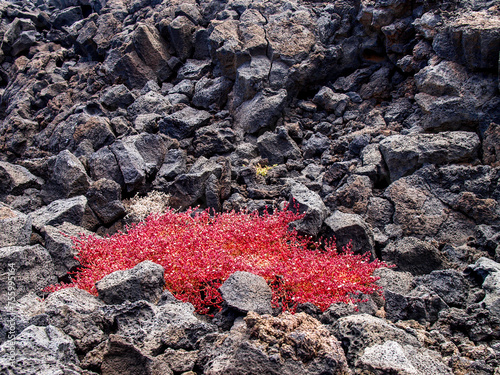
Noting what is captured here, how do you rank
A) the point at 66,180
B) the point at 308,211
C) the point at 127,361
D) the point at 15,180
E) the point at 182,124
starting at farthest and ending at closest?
the point at 182,124 → the point at 15,180 → the point at 66,180 → the point at 308,211 → the point at 127,361

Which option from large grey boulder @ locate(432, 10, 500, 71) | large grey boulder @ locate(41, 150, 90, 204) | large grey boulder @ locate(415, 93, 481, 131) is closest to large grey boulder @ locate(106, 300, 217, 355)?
large grey boulder @ locate(41, 150, 90, 204)

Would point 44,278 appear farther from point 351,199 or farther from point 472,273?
point 472,273

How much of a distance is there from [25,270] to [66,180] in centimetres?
464

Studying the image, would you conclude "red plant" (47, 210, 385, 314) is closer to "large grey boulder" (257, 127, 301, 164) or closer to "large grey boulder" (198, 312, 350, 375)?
"large grey boulder" (198, 312, 350, 375)

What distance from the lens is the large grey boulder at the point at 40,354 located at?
13.5 ft

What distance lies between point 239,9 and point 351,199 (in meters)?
12.8

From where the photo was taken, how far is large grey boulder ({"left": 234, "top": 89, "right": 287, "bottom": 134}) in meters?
13.8

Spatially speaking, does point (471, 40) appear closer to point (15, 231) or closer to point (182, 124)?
point (182, 124)

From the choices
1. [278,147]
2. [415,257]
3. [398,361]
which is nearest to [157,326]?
[398,361]

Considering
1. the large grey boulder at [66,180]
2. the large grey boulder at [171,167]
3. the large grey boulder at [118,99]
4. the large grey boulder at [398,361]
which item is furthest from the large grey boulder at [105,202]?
the large grey boulder at [398,361]

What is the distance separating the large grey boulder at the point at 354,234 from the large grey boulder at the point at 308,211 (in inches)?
15.6

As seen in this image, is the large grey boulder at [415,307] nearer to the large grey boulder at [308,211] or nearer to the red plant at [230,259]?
the red plant at [230,259]

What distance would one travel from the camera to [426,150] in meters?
9.90

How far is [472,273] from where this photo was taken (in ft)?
22.2
